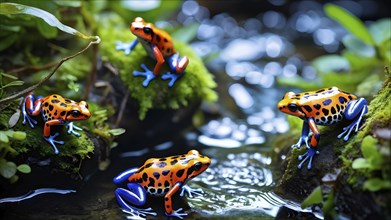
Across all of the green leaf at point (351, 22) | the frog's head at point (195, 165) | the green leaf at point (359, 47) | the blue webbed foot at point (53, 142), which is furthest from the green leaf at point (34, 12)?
the green leaf at point (359, 47)

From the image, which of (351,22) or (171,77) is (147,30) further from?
(351,22)

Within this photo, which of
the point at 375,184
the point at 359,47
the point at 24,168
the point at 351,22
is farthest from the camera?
the point at 359,47

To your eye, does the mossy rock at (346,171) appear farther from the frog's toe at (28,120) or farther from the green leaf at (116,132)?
the frog's toe at (28,120)

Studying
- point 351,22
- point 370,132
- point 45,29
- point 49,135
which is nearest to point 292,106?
point 370,132

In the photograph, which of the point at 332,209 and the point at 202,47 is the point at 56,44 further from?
the point at 332,209

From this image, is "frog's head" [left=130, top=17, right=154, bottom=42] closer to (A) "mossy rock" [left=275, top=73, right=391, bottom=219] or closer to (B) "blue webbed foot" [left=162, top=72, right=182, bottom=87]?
(B) "blue webbed foot" [left=162, top=72, right=182, bottom=87]
